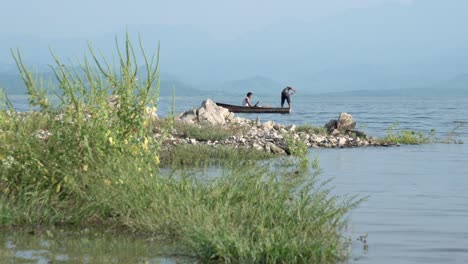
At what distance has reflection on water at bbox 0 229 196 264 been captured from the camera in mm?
9289

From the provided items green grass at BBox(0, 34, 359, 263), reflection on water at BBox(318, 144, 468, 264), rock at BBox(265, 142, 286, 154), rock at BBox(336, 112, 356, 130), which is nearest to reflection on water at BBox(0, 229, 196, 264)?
green grass at BBox(0, 34, 359, 263)

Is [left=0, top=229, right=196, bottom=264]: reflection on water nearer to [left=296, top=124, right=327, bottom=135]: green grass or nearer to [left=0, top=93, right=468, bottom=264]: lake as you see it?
[left=0, top=93, right=468, bottom=264]: lake

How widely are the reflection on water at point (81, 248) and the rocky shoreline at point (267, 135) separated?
13.4 meters

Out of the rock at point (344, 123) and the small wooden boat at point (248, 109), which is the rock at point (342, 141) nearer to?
the rock at point (344, 123)

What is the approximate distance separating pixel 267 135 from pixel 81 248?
1902cm

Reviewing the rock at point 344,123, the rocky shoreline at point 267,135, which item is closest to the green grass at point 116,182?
the rocky shoreline at point 267,135

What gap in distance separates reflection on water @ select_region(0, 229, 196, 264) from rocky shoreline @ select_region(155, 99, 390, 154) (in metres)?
13.4

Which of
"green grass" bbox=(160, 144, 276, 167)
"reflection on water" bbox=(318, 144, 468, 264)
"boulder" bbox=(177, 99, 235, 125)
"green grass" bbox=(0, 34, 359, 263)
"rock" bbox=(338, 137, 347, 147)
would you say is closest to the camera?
"green grass" bbox=(0, 34, 359, 263)

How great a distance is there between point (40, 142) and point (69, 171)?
792 millimetres

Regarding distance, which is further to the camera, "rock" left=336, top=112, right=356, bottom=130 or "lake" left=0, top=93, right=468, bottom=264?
"rock" left=336, top=112, right=356, bottom=130

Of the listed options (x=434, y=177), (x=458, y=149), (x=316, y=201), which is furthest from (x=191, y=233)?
(x=458, y=149)

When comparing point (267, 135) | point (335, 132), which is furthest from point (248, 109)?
point (267, 135)

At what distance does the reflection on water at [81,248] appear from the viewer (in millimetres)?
9289

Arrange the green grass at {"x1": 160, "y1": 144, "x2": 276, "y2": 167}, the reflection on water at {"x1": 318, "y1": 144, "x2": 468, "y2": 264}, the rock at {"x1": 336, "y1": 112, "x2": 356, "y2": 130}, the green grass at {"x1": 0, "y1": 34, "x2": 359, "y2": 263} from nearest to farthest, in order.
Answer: the green grass at {"x1": 0, "y1": 34, "x2": 359, "y2": 263}, the reflection on water at {"x1": 318, "y1": 144, "x2": 468, "y2": 264}, the green grass at {"x1": 160, "y1": 144, "x2": 276, "y2": 167}, the rock at {"x1": 336, "y1": 112, "x2": 356, "y2": 130}
